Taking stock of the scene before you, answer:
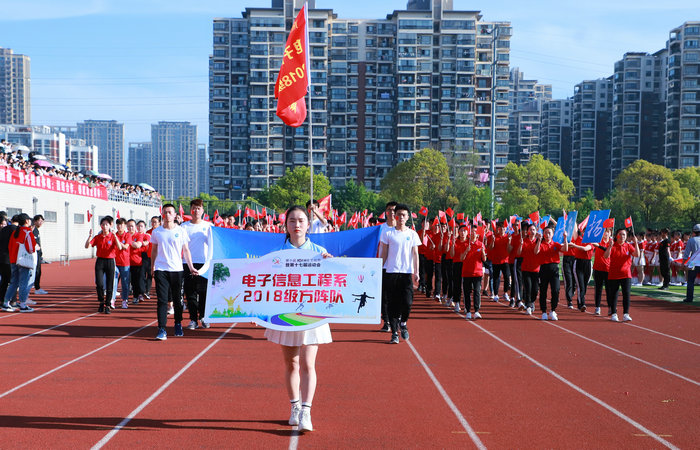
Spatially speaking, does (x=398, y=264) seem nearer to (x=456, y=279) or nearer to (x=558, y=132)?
(x=456, y=279)

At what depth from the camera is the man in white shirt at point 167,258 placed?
1016cm

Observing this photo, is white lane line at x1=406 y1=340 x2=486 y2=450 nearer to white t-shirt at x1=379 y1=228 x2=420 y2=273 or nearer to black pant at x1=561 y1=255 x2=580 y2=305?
Result: white t-shirt at x1=379 y1=228 x2=420 y2=273

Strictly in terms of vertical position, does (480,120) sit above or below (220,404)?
above

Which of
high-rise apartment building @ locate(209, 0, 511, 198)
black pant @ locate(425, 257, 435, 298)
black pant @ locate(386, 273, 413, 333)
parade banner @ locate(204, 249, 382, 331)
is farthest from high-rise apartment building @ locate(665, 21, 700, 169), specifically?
parade banner @ locate(204, 249, 382, 331)

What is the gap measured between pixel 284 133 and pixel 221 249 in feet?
315

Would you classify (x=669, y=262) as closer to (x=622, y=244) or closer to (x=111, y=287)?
(x=622, y=244)

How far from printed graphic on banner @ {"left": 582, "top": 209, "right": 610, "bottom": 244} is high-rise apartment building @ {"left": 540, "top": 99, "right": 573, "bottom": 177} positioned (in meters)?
130

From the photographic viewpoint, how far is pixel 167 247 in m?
10.2

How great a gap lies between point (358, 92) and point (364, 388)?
9877 cm

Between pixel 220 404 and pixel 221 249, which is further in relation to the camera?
pixel 221 249

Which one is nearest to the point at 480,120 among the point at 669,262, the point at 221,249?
the point at 669,262

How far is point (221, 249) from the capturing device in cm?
777

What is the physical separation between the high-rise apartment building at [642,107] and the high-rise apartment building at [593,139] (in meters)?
9.88

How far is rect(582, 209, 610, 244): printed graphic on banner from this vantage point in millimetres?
13695
